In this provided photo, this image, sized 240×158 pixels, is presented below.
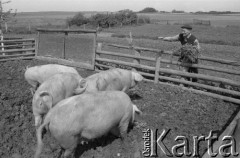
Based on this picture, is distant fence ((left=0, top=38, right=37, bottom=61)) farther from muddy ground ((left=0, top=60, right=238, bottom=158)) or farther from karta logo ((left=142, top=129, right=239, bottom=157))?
karta logo ((left=142, top=129, right=239, bottom=157))

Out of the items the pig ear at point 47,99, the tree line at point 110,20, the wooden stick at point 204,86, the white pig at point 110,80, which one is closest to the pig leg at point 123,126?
the white pig at point 110,80

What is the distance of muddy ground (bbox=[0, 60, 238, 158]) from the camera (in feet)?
14.3

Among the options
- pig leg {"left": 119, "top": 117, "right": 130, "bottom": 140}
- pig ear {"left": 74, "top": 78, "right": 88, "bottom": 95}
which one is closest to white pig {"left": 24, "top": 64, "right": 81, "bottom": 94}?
pig ear {"left": 74, "top": 78, "right": 88, "bottom": 95}

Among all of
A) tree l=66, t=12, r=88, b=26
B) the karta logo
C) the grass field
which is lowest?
the karta logo

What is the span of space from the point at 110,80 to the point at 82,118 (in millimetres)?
2271

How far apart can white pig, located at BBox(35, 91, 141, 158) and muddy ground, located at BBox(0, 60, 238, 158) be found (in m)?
0.50

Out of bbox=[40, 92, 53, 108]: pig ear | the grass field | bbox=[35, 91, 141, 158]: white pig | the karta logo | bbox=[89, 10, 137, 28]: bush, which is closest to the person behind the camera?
bbox=[35, 91, 141, 158]: white pig

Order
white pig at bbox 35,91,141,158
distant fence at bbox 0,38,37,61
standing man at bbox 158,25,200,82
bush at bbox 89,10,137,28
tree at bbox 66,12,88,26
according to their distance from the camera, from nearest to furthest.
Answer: white pig at bbox 35,91,141,158, standing man at bbox 158,25,200,82, distant fence at bbox 0,38,37,61, bush at bbox 89,10,137,28, tree at bbox 66,12,88,26

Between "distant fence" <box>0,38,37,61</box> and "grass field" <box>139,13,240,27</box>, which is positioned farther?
"grass field" <box>139,13,240,27</box>

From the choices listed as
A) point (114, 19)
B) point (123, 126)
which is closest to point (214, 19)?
point (114, 19)

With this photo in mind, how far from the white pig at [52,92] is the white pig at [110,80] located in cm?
25

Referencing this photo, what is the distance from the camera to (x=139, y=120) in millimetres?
5371

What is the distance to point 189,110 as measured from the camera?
607 centimetres

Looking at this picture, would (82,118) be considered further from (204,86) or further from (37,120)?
(204,86)
